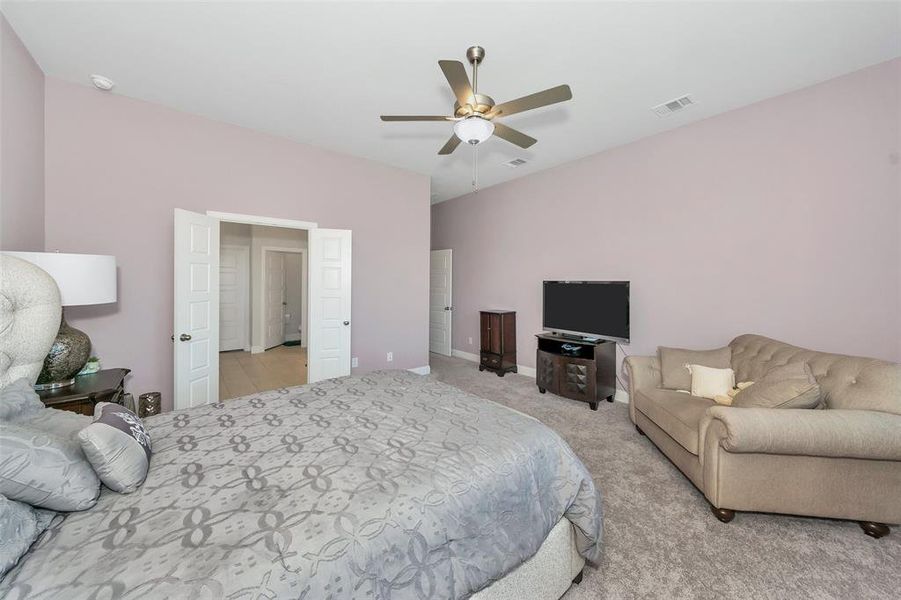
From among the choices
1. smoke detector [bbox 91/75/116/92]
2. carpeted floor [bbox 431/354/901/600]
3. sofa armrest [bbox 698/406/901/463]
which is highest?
smoke detector [bbox 91/75/116/92]

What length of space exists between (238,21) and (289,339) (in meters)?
6.71

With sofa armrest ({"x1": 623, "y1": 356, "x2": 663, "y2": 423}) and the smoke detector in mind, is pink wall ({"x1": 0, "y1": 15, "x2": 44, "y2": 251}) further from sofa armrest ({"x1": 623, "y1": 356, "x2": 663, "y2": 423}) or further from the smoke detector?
sofa armrest ({"x1": 623, "y1": 356, "x2": 663, "y2": 423})

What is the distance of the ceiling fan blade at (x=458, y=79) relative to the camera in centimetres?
176

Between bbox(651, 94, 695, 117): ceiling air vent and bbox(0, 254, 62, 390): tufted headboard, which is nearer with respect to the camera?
bbox(0, 254, 62, 390): tufted headboard

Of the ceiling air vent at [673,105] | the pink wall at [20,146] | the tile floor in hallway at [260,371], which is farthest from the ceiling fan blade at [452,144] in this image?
the tile floor in hallway at [260,371]

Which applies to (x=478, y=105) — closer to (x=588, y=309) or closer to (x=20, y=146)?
(x=588, y=309)

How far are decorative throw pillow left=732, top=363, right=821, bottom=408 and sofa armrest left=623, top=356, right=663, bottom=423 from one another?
0.84 m

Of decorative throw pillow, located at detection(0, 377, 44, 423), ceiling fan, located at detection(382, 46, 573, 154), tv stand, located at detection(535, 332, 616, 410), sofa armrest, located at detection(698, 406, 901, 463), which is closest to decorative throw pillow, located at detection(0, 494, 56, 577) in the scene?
decorative throw pillow, located at detection(0, 377, 44, 423)

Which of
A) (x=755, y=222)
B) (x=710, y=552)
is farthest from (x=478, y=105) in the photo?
(x=755, y=222)

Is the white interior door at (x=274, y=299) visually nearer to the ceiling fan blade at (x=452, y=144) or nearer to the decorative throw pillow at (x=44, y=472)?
the ceiling fan blade at (x=452, y=144)

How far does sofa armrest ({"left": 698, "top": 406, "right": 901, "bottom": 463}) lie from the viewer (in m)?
1.74

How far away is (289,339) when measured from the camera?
7.88 meters

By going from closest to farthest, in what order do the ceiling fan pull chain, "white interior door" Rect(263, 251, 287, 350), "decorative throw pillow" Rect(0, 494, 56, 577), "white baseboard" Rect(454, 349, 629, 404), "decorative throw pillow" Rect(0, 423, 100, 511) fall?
1. "decorative throw pillow" Rect(0, 494, 56, 577)
2. "decorative throw pillow" Rect(0, 423, 100, 511)
3. "white baseboard" Rect(454, 349, 629, 404)
4. the ceiling fan pull chain
5. "white interior door" Rect(263, 251, 287, 350)

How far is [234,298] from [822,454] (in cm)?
797
